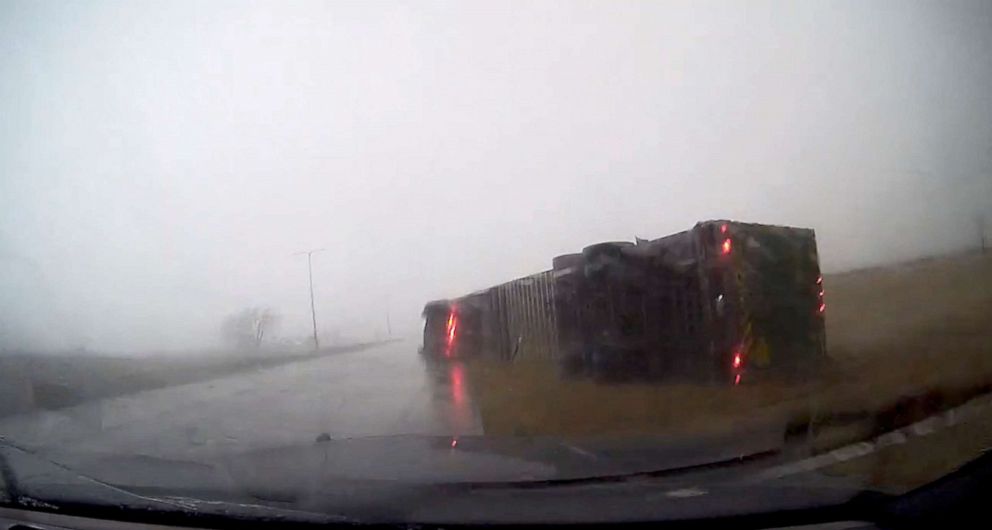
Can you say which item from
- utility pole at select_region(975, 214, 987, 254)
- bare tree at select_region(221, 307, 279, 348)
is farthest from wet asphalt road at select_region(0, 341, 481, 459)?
utility pole at select_region(975, 214, 987, 254)

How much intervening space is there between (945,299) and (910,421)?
40.5 inches

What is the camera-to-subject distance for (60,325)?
593 centimetres

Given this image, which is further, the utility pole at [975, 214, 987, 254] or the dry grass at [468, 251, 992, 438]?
the utility pole at [975, 214, 987, 254]

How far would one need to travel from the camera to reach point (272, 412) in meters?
4.84

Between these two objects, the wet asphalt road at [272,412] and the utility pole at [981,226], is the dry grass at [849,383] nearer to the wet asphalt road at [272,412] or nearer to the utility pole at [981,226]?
the utility pole at [981,226]

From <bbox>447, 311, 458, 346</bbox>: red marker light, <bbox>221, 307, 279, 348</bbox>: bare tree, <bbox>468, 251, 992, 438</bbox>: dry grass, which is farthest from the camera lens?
<bbox>221, 307, 279, 348</bbox>: bare tree

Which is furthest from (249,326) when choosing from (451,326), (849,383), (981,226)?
(981,226)

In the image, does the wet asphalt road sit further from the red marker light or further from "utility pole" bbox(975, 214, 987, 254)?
"utility pole" bbox(975, 214, 987, 254)

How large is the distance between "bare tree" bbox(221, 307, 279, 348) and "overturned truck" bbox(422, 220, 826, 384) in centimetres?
110

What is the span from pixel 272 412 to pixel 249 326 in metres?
0.69

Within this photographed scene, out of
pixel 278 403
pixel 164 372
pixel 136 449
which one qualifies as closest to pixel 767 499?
pixel 278 403

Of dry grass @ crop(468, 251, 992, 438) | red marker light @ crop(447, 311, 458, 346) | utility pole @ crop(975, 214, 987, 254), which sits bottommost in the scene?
dry grass @ crop(468, 251, 992, 438)

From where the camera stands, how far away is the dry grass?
4.16 m

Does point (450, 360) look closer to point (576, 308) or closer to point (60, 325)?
point (576, 308)
